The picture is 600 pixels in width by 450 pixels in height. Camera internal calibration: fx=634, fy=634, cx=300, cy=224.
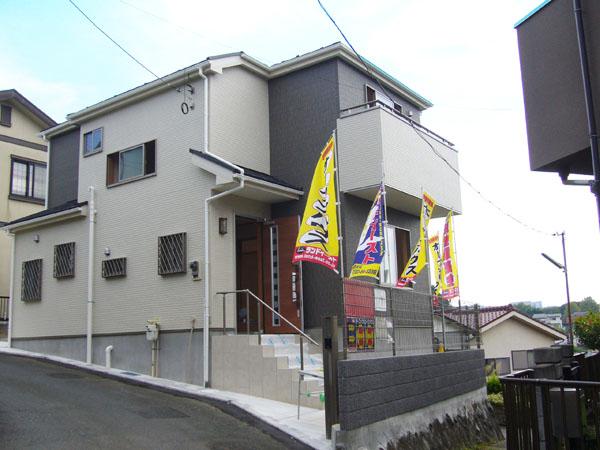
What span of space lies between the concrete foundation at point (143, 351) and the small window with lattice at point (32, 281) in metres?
1.19

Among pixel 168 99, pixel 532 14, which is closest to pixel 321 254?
pixel 532 14

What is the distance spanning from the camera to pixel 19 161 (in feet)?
77.1

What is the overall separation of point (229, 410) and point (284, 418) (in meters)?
1.09

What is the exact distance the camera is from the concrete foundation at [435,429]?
843cm

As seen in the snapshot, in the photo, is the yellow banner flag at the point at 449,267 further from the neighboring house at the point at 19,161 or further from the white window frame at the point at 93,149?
the neighboring house at the point at 19,161

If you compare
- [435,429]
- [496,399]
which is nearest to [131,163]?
[435,429]

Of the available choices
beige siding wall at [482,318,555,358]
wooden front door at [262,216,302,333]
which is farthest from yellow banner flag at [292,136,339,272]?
beige siding wall at [482,318,555,358]

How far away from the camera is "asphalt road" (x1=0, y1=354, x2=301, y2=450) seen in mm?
8031

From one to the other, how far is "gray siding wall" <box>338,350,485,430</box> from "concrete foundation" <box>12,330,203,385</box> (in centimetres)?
427

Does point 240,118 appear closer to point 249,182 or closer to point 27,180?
point 249,182

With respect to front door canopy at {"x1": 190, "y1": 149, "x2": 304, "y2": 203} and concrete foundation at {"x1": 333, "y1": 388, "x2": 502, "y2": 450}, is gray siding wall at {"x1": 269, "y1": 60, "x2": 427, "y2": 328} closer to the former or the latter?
front door canopy at {"x1": 190, "y1": 149, "x2": 304, "y2": 203}

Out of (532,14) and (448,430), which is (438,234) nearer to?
(448,430)

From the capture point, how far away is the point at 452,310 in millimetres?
13664

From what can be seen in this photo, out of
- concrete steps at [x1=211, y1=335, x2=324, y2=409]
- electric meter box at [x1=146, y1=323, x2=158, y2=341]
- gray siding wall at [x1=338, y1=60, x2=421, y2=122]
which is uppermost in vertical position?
gray siding wall at [x1=338, y1=60, x2=421, y2=122]
